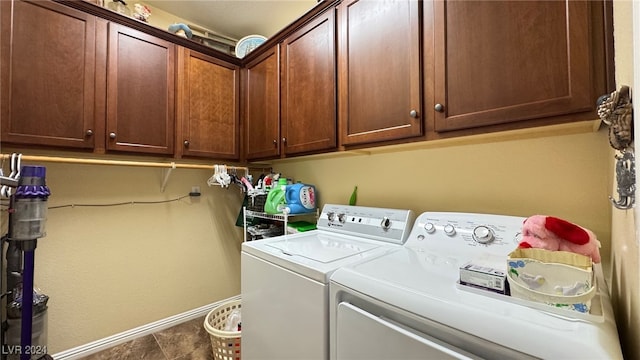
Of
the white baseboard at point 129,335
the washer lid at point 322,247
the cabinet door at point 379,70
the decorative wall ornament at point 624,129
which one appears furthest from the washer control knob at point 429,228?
the white baseboard at point 129,335

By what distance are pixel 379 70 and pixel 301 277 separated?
41.5 inches

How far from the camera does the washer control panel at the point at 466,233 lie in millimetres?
1028

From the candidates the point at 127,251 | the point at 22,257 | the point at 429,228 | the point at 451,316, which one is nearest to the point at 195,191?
the point at 127,251

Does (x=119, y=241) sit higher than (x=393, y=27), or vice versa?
(x=393, y=27)

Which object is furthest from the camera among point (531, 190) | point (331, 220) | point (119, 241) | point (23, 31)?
point (119, 241)

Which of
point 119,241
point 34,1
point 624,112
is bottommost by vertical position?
point 119,241

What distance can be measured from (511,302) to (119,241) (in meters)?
2.45

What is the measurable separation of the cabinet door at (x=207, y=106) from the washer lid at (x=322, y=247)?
114cm

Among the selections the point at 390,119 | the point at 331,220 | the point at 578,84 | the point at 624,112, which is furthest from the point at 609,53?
the point at 331,220

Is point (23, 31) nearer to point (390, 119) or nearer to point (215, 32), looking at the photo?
point (215, 32)

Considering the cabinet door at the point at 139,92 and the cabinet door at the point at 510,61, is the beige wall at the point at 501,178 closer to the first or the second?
the cabinet door at the point at 510,61

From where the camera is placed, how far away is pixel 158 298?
218cm

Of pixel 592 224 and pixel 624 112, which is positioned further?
pixel 592 224

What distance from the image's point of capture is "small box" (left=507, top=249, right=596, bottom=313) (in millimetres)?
583
